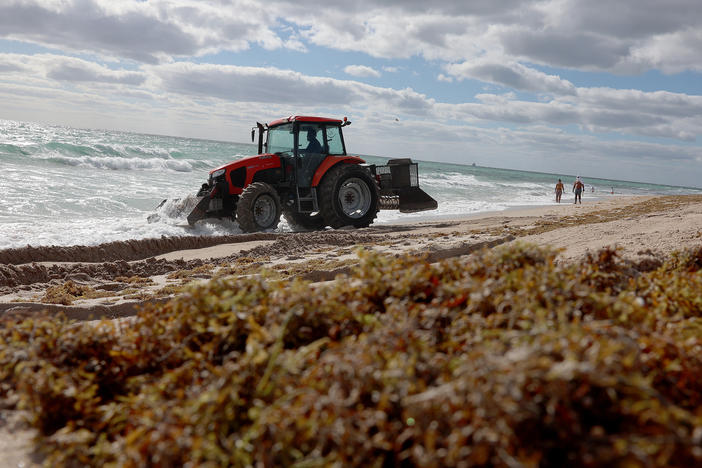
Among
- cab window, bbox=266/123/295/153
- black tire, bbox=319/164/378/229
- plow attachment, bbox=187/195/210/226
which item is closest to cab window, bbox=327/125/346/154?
black tire, bbox=319/164/378/229

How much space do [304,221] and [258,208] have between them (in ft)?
4.82

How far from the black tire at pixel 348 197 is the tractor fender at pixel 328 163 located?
110 mm

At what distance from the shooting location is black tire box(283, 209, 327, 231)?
40.2 feet

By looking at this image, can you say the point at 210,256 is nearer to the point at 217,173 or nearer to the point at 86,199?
the point at 217,173

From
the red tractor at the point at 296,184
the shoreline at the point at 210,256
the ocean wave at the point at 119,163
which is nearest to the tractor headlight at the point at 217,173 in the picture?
the red tractor at the point at 296,184

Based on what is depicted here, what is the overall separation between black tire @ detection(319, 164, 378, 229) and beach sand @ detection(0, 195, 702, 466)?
1738 millimetres

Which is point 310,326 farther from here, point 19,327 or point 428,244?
point 428,244

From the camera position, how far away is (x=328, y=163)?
11.8 metres

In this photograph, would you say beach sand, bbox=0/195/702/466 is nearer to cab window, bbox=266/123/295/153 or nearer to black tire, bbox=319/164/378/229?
black tire, bbox=319/164/378/229

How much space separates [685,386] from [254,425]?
1.11m

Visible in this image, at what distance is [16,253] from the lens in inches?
302

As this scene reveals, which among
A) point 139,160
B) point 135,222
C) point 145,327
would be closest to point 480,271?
point 145,327

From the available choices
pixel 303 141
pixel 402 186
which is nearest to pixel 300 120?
pixel 303 141

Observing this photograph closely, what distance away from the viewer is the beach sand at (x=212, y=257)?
16.7 feet
